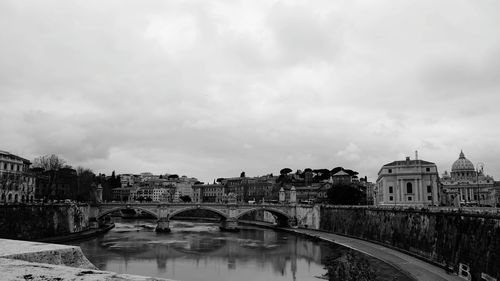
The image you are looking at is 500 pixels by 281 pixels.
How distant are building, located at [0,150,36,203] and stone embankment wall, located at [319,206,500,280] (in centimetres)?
A: 4682

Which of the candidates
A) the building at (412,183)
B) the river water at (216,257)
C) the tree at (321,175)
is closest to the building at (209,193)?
the tree at (321,175)

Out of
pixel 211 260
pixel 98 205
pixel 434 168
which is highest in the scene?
pixel 434 168

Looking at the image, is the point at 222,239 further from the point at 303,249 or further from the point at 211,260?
the point at 211,260

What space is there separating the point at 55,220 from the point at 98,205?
597 inches

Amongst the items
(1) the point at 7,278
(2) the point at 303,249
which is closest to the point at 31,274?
(1) the point at 7,278

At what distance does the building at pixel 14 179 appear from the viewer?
56969 millimetres

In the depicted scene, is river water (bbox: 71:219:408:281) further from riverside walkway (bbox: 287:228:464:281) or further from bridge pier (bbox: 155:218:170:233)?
bridge pier (bbox: 155:218:170:233)

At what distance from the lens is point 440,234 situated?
2905 centimetres

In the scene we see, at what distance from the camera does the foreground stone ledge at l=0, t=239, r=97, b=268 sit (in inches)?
231

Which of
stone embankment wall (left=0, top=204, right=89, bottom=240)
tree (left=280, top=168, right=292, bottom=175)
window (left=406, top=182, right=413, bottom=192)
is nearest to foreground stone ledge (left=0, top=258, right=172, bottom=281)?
stone embankment wall (left=0, top=204, right=89, bottom=240)

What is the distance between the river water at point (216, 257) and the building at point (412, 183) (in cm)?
2008

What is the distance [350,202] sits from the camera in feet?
232

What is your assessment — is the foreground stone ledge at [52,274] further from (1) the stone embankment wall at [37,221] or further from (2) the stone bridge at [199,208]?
(2) the stone bridge at [199,208]

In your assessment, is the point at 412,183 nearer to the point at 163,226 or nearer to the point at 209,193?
the point at 163,226
